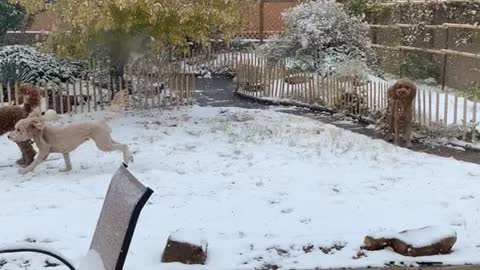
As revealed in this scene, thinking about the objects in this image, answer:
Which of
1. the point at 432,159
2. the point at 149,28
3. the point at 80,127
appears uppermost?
the point at 149,28

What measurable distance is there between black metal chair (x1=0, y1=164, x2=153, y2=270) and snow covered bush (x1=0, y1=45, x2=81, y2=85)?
9486mm

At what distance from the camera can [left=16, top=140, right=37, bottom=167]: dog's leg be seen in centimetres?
706

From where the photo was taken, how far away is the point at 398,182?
6594mm

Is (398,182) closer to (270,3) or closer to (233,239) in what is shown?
(233,239)

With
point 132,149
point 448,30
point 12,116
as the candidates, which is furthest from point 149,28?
point 448,30

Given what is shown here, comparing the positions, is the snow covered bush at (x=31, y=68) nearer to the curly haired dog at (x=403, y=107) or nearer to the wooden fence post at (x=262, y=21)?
the curly haired dog at (x=403, y=107)

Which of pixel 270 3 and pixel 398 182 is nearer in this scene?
pixel 398 182

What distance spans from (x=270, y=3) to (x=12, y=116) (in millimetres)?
19205

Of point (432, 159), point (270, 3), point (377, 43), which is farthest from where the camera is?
point (270, 3)

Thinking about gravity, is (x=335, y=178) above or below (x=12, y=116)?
below

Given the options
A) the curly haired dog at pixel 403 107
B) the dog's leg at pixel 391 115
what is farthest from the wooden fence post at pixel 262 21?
the curly haired dog at pixel 403 107

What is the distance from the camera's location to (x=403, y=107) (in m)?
8.67

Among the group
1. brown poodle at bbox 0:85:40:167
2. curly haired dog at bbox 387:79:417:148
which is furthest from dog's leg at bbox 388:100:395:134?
brown poodle at bbox 0:85:40:167

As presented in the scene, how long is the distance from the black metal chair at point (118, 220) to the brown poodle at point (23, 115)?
401 cm
